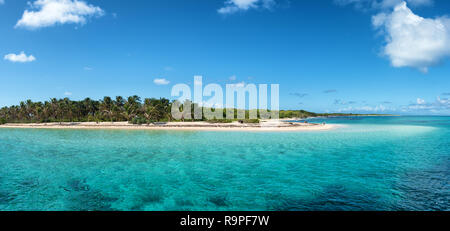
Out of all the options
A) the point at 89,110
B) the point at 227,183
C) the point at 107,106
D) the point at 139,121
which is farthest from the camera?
the point at 89,110

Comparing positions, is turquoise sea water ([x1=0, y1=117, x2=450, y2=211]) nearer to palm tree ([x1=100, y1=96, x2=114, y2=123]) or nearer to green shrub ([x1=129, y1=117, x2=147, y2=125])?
green shrub ([x1=129, y1=117, x2=147, y2=125])

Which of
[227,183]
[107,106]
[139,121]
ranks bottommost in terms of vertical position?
[227,183]

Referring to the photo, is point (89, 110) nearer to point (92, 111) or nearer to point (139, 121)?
point (92, 111)

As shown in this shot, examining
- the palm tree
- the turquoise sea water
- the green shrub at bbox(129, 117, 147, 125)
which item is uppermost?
the palm tree

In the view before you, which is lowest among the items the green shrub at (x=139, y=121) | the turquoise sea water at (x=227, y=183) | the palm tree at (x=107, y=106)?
the turquoise sea water at (x=227, y=183)

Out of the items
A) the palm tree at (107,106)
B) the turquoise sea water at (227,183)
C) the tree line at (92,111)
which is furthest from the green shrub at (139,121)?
the turquoise sea water at (227,183)

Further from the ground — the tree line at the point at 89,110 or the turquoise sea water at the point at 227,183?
the tree line at the point at 89,110

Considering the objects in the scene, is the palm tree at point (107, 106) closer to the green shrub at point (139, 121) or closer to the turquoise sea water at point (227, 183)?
the green shrub at point (139, 121)

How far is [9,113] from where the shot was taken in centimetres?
8569

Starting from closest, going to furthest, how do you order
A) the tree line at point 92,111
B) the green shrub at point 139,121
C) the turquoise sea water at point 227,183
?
the turquoise sea water at point 227,183, the green shrub at point 139,121, the tree line at point 92,111

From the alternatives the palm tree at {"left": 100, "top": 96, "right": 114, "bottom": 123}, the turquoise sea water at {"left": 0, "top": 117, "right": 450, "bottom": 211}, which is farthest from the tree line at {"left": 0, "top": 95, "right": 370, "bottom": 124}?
the turquoise sea water at {"left": 0, "top": 117, "right": 450, "bottom": 211}

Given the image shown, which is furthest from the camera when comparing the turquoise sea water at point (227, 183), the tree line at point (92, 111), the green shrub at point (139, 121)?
the tree line at point (92, 111)

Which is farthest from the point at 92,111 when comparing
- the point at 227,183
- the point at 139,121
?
the point at 227,183
